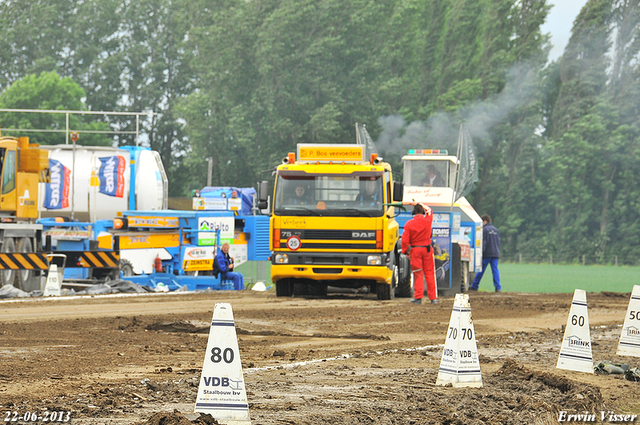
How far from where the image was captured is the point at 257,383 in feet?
27.1

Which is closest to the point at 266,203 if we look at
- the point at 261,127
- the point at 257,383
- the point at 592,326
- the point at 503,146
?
the point at 592,326

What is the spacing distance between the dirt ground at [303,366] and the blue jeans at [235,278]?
296 inches

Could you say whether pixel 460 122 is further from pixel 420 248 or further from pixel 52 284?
pixel 52 284

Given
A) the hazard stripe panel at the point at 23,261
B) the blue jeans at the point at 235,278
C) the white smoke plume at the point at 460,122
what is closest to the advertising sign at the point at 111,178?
the blue jeans at the point at 235,278

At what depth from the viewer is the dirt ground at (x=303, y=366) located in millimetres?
7031

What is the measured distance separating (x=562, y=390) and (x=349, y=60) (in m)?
53.1

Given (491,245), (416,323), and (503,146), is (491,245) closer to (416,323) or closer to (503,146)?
(416,323)

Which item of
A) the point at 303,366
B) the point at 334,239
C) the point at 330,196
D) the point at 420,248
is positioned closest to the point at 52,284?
the point at 334,239

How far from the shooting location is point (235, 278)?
25.2 meters

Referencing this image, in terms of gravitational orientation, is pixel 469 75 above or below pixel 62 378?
above

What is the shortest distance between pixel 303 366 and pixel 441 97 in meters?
52.2

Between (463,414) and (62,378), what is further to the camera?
(62,378)

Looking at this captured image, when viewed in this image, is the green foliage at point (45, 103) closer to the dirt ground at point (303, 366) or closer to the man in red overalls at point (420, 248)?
the man in red overalls at point (420, 248)

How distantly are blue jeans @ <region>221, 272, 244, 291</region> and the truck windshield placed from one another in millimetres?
6243
